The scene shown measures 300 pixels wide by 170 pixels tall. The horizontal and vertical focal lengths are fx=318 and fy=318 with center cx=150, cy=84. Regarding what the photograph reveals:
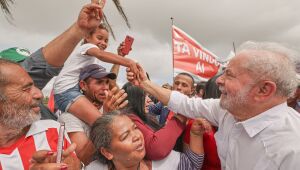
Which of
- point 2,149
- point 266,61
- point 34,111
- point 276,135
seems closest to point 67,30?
point 34,111

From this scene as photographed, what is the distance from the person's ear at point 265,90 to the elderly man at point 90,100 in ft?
2.90

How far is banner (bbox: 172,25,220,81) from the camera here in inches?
227

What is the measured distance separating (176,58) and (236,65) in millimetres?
3717

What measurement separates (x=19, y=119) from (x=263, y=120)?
1.50 meters

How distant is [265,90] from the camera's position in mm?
1938

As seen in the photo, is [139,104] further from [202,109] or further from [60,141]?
[60,141]

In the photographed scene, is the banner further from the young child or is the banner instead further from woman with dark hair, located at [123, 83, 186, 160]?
woman with dark hair, located at [123, 83, 186, 160]

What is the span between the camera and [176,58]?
18.8 feet

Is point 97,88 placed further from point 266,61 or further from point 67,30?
point 266,61

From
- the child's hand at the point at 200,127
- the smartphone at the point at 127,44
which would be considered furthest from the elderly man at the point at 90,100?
the smartphone at the point at 127,44

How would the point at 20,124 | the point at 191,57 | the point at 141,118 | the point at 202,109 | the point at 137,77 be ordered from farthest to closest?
the point at 191,57 < the point at 137,77 < the point at 141,118 < the point at 202,109 < the point at 20,124

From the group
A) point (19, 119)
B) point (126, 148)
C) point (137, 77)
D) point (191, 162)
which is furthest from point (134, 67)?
point (19, 119)

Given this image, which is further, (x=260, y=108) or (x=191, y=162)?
(x=191, y=162)

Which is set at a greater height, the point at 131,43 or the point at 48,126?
the point at 131,43
